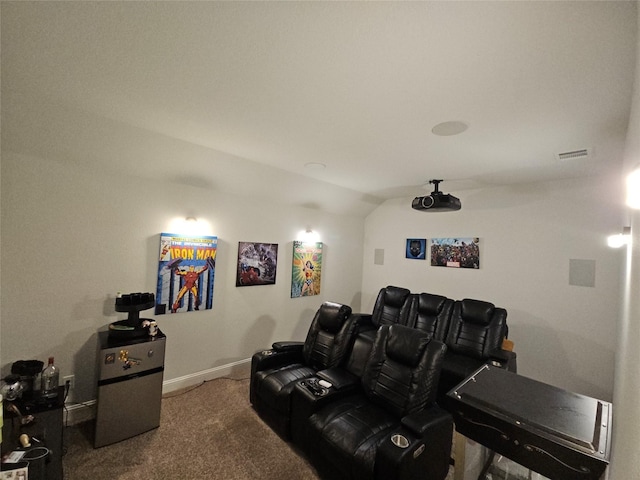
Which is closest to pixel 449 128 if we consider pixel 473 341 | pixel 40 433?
pixel 473 341

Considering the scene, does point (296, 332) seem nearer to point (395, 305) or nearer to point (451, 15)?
point (395, 305)

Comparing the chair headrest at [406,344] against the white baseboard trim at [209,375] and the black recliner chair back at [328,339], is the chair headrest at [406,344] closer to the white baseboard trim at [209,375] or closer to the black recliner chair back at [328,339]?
the black recliner chair back at [328,339]

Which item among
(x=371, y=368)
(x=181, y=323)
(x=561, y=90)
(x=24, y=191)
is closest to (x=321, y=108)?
(x=561, y=90)

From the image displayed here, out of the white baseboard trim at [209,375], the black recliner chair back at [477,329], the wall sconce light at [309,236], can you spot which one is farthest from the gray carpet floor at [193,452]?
the wall sconce light at [309,236]

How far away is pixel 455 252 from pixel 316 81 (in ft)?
12.0

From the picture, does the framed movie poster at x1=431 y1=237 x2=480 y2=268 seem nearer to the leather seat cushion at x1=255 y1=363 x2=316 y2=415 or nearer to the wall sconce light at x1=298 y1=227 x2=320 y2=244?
the wall sconce light at x1=298 y1=227 x2=320 y2=244

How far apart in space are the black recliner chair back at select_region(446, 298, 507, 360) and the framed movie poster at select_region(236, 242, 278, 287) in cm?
264

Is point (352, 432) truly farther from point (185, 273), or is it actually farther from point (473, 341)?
point (185, 273)

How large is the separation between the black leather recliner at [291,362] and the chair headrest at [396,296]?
58.9 inches

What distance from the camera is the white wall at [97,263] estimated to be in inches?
92.6

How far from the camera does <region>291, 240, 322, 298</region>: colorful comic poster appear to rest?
4418mm

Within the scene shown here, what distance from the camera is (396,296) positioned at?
4262 millimetres

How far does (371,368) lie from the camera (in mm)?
2396

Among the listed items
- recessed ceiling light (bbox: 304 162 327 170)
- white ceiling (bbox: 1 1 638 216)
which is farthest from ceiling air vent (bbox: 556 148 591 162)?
recessed ceiling light (bbox: 304 162 327 170)
